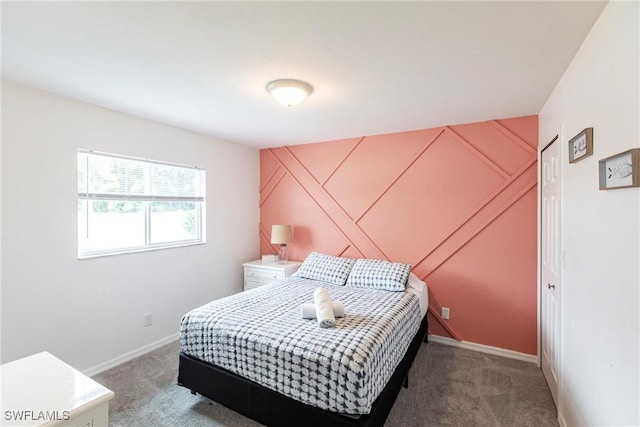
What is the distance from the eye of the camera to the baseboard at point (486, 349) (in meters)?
2.73

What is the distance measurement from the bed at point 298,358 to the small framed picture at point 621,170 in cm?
139

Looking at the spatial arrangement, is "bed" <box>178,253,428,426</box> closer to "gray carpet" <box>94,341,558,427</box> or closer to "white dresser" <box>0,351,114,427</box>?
"gray carpet" <box>94,341,558,427</box>

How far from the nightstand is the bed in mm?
1001

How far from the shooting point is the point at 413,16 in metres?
1.37

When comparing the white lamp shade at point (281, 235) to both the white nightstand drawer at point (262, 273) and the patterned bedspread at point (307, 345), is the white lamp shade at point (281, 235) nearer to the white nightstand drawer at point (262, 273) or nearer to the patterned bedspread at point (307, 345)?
the white nightstand drawer at point (262, 273)

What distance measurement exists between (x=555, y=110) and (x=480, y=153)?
0.81 m

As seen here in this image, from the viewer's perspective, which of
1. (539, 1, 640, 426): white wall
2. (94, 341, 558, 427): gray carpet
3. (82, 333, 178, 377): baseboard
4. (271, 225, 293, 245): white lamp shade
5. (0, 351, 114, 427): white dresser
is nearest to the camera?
(0, 351, 114, 427): white dresser

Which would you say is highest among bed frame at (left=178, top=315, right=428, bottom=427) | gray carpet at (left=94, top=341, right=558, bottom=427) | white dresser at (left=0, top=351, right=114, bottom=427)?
white dresser at (left=0, top=351, right=114, bottom=427)

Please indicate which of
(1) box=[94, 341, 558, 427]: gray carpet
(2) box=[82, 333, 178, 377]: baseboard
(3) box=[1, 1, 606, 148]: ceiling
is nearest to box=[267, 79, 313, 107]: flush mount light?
(3) box=[1, 1, 606, 148]: ceiling

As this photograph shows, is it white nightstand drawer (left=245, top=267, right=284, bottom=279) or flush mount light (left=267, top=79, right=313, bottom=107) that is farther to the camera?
white nightstand drawer (left=245, top=267, right=284, bottom=279)

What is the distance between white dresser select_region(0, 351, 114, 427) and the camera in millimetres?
948

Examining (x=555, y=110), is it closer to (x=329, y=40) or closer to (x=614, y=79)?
(x=614, y=79)

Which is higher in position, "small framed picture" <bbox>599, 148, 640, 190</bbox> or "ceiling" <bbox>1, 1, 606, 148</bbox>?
"ceiling" <bbox>1, 1, 606, 148</bbox>

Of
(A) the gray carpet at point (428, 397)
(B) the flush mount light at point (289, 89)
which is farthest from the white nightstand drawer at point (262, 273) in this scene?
(B) the flush mount light at point (289, 89)
